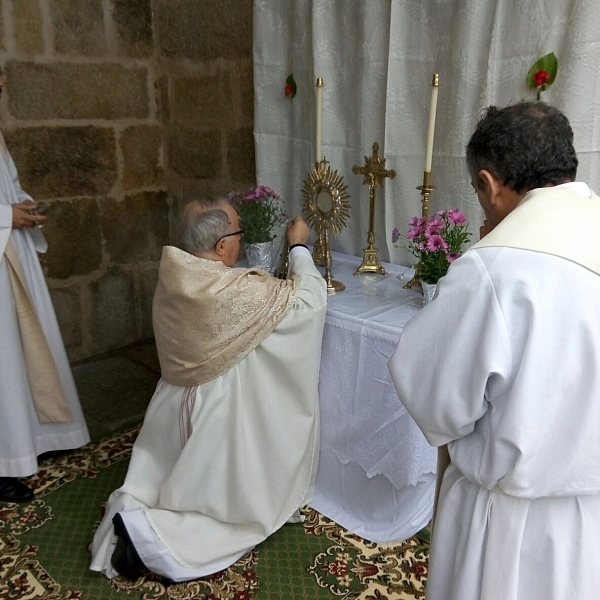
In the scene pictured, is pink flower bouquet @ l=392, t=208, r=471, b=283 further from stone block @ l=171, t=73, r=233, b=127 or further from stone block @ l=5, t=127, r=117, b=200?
stone block @ l=5, t=127, r=117, b=200

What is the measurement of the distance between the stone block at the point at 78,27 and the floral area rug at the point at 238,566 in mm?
2398

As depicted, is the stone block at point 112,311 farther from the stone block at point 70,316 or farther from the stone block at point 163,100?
the stone block at point 163,100

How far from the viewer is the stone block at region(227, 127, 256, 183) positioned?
11.6 ft

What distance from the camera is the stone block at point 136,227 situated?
3.93 m

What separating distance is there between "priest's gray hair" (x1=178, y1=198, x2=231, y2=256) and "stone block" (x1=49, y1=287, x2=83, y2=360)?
1.99m

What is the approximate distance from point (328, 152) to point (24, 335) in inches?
→ 58.9

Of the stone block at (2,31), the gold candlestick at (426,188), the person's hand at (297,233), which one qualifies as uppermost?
the stone block at (2,31)

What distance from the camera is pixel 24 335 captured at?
8.57 ft

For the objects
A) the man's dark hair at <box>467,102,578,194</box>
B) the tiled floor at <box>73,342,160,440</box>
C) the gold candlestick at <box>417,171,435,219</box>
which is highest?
the man's dark hair at <box>467,102,578,194</box>

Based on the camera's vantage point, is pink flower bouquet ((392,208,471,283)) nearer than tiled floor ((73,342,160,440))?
Yes

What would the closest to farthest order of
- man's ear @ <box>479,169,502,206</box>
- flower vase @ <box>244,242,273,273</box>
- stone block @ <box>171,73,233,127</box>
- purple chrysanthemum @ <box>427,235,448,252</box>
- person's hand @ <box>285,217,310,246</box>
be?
man's ear @ <box>479,169,502,206</box>
purple chrysanthemum @ <box>427,235,448,252</box>
person's hand @ <box>285,217,310,246</box>
flower vase @ <box>244,242,273,273</box>
stone block @ <box>171,73,233,127</box>

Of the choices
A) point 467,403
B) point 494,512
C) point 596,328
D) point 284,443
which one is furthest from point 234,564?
point 596,328

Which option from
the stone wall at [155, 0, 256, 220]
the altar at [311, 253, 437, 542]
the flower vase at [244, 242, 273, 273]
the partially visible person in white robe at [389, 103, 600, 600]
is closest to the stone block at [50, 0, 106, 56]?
the stone wall at [155, 0, 256, 220]

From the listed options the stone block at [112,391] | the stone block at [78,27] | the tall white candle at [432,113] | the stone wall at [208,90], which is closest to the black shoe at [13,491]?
the stone block at [112,391]
